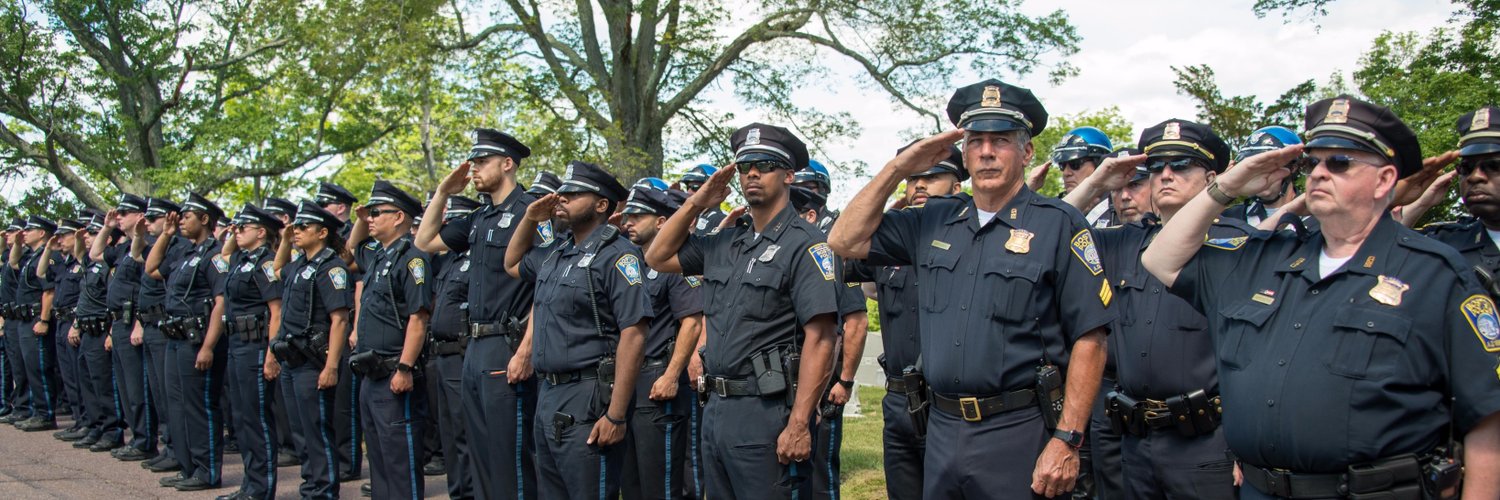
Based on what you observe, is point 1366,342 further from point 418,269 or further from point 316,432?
point 316,432

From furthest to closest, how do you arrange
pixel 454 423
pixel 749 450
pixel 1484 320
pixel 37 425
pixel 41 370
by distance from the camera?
pixel 41 370 < pixel 37 425 < pixel 454 423 < pixel 749 450 < pixel 1484 320

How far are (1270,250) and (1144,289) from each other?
116cm

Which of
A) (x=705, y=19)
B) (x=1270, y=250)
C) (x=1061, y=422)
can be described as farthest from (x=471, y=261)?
(x=705, y=19)

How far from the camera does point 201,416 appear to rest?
30.0 feet

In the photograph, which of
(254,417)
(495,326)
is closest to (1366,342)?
(495,326)

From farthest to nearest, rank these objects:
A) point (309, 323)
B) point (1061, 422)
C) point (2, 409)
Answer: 1. point (2, 409)
2. point (309, 323)
3. point (1061, 422)

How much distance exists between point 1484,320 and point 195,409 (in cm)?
883

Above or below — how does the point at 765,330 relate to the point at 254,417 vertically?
above

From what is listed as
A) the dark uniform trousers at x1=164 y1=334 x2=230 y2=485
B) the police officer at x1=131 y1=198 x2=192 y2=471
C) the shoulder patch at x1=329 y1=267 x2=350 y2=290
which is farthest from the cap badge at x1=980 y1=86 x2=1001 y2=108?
the police officer at x1=131 y1=198 x2=192 y2=471

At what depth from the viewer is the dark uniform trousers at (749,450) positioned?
4.81 metres

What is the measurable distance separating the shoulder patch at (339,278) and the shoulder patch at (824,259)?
4.26 m

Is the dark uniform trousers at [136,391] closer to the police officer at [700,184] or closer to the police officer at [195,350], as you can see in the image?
the police officer at [195,350]

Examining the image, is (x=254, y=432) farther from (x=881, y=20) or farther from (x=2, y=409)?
(x=881, y=20)

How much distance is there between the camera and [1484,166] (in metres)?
4.20
